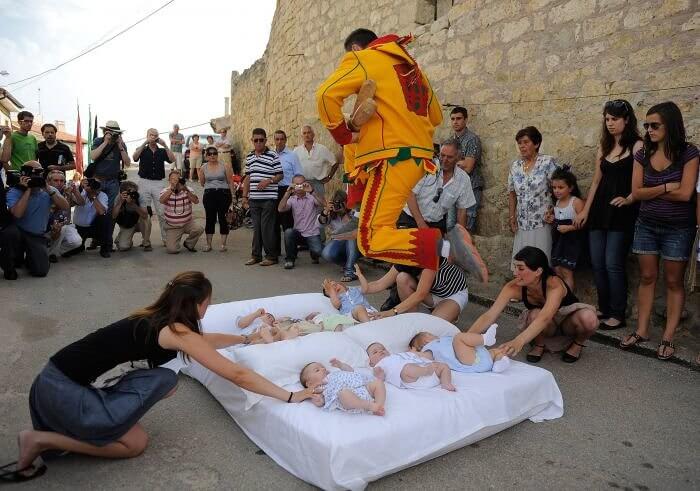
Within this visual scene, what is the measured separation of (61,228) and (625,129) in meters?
6.89

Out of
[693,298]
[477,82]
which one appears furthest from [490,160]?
[693,298]

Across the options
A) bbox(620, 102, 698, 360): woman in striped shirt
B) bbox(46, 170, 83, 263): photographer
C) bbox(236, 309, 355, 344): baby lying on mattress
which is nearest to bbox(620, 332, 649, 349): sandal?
bbox(620, 102, 698, 360): woman in striped shirt

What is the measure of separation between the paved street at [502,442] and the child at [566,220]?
0.80 meters

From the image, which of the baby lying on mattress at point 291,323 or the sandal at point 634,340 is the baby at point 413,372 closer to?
the baby lying on mattress at point 291,323

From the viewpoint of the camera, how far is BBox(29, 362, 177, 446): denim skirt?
244 cm

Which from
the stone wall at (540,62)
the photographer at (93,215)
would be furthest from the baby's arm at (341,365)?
the photographer at (93,215)

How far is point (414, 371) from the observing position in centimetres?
306

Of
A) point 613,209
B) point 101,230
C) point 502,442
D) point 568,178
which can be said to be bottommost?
point 502,442

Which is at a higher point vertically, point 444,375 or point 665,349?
point 444,375

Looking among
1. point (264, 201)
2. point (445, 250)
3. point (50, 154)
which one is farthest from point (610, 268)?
point (50, 154)

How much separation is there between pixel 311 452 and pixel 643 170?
3.31 meters

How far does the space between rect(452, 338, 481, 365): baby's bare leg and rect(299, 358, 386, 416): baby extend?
667 millimetres

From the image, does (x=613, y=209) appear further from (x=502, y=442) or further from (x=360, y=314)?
(x=502, y=442)

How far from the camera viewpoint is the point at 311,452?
2.45 meters
